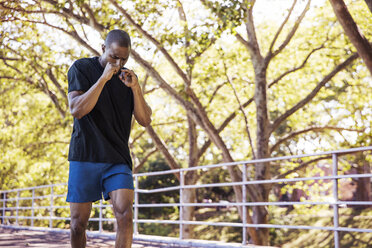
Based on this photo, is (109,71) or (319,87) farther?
(319,87)

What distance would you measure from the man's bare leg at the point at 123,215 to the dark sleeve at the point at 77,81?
70 cm

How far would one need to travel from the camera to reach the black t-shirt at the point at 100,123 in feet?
10.7

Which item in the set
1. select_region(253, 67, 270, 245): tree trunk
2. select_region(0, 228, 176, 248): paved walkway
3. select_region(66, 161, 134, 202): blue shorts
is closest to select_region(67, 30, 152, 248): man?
select_region(66, 161, 134, 202): blue shorts

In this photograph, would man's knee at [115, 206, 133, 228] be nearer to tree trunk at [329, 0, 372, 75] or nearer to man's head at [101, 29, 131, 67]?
man's head at [101, 29, 131, 67]

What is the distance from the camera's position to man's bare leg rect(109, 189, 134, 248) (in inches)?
126

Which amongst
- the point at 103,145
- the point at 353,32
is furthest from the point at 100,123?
the point at 353,32

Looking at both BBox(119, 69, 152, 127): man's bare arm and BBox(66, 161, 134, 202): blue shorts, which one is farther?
BBox(66, 161, 134, 202): blue shorts

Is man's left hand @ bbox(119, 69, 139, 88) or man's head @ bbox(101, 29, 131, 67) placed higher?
man's head @ bbox(101, 29, 131, 67)

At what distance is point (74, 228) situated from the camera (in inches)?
132

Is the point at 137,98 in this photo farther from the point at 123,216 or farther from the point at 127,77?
the point at 123,216

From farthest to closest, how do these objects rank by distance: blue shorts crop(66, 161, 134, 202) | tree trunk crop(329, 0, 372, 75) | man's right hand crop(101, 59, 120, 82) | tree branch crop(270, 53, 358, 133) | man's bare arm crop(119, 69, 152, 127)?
tree branch crop(270, 53, 358, 133) < tree trunk crop(329, 0, 372, 75) < blue shorts crop(66, 161, 134, 202) < man's bare arm crop(119, 69, 152, 127) < man's right hand crop(101, 59, 120, 82)

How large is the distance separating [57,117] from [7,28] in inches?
299

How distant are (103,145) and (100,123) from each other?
5.8 inches

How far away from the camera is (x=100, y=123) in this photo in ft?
10.9
